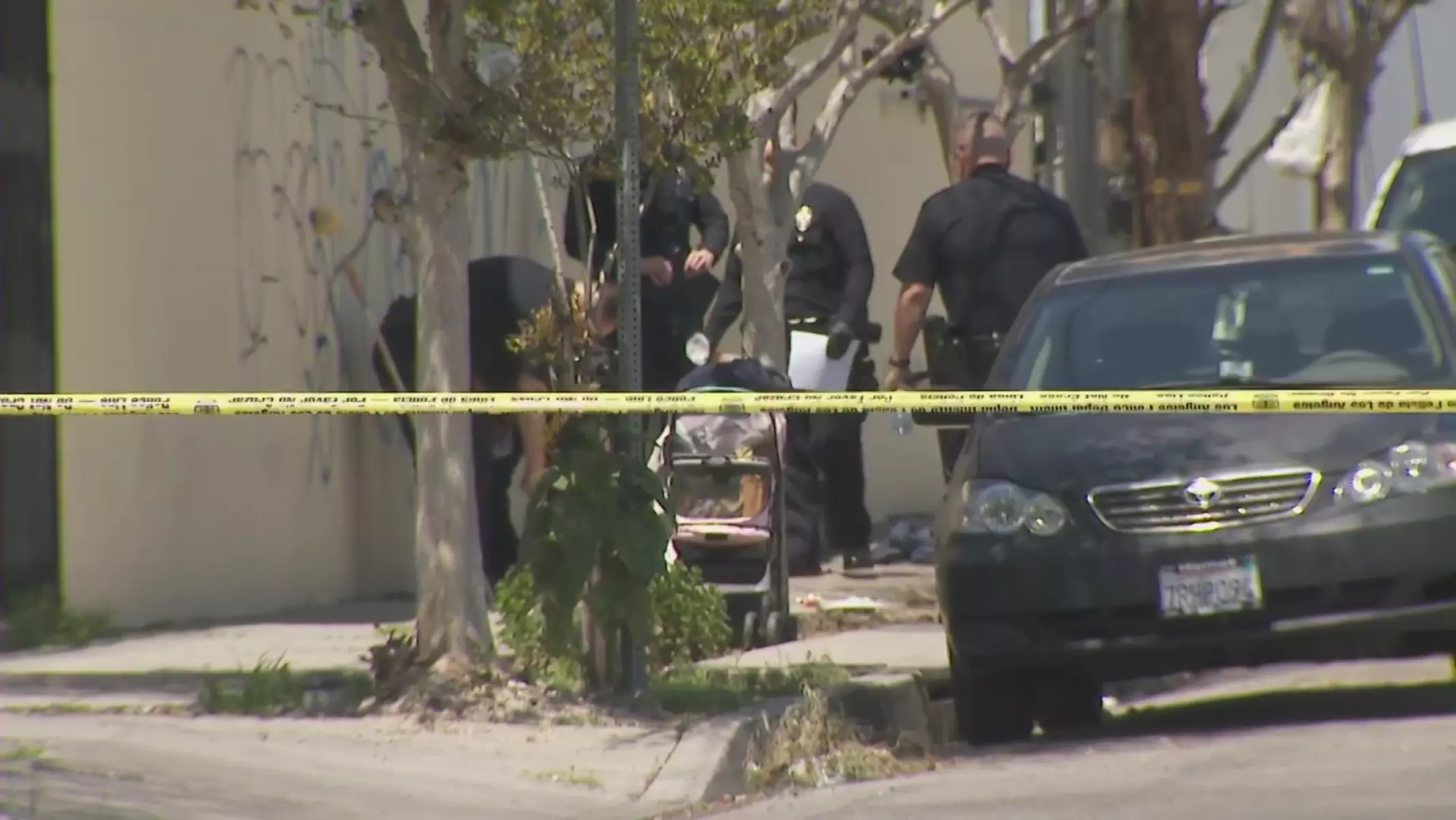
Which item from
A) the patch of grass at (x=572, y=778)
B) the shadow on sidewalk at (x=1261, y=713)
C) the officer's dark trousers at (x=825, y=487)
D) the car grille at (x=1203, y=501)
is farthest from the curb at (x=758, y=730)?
the officer's dark trousers at (x=825, y=487)

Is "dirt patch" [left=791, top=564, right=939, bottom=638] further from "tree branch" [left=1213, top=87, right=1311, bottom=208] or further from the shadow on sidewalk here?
"tree branch" [left=1213, top=87, right=1311, bottom=208]

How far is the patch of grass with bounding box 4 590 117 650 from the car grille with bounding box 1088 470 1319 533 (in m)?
3.82

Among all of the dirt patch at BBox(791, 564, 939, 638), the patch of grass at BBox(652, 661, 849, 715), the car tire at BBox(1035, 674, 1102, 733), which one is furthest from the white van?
the patch of grass at BBox(652, 661, 849, 715)

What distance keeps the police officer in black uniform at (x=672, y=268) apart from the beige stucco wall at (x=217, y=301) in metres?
1.14

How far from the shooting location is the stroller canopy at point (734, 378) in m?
9.85

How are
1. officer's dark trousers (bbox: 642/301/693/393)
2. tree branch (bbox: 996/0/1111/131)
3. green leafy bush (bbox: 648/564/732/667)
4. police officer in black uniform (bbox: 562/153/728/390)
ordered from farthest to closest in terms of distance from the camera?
1. tree branch (bbox: 996/0/1111/131)
2. officer's dark trousers (bbox: 642/301/693/393)
3. police officer in black uniform (bbox: 562/153/728/390)
4. green leafy bush (bbox: 648/564/732/667)

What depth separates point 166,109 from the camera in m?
9.90

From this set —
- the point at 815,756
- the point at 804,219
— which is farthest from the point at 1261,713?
the point at 804,219

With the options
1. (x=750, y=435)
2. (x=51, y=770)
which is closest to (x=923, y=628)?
(x=750, y=435)

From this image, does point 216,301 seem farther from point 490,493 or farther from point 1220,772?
point 1220,772

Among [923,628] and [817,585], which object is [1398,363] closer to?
[923,628]

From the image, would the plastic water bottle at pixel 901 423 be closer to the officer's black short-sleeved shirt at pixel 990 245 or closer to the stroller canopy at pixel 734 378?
the stroller canopy at pixel 734 378

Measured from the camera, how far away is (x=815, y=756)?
7.78 m

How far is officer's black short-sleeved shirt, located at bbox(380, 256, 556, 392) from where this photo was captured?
1111 cm
